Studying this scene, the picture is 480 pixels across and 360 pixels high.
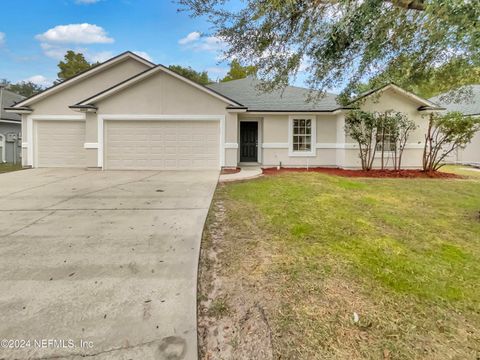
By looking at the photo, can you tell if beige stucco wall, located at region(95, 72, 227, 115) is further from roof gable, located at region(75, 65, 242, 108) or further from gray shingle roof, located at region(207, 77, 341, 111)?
gray shingle roof, located at region(207, 77, 341, 111)

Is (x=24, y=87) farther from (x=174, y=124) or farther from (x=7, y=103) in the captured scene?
(x=174, y=124)

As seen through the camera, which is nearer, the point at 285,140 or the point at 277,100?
the point at 285,140

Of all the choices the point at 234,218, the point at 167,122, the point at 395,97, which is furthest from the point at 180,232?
the point at 395,97

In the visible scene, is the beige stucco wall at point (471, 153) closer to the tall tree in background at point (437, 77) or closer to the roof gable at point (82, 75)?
the tall tree in background at point (437, 77)

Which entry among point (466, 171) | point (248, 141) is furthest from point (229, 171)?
point (466, 171)

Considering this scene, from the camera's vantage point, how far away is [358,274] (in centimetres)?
346

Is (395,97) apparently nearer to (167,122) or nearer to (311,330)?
(167,122)

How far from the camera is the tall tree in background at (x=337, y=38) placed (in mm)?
5789

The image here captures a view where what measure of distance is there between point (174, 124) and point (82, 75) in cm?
583

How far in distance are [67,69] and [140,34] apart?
2890 cm

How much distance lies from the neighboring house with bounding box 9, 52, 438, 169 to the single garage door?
0.04m

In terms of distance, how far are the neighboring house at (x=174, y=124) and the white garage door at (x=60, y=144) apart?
49mm

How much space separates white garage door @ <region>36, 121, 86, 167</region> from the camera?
14.7 metres

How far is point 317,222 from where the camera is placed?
17.9 ft
